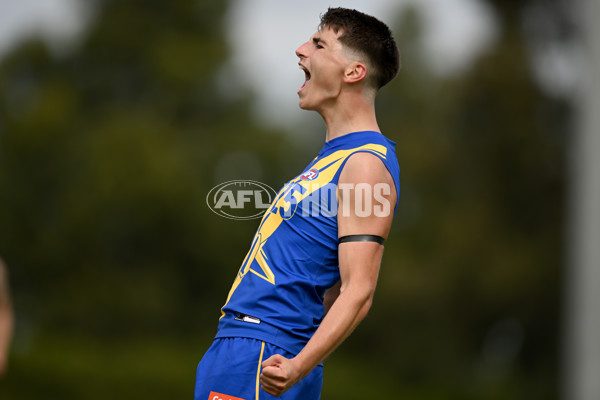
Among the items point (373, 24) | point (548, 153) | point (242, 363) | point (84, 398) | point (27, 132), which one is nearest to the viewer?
point (242, 363)

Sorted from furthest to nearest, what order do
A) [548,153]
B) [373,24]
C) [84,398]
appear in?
[548,153]
[84,398]
[373,24]

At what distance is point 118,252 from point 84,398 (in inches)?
Answer: 291

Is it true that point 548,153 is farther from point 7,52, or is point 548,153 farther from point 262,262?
point 262,262

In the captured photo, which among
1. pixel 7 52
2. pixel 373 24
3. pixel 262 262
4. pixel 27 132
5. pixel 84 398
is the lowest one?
pixel 84 398

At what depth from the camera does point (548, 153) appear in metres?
22.4

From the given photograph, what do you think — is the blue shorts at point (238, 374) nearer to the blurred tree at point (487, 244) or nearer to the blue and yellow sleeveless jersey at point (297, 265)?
the blue and yellow sleeveless jersey at point (297, 265)

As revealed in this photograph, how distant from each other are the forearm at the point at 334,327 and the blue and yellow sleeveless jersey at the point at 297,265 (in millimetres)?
272

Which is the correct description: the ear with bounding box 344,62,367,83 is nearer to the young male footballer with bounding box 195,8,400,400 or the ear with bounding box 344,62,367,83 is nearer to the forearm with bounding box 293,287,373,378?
the young male footballer with bounding box 195,8,400,400

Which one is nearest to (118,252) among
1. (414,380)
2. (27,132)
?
(27,132)

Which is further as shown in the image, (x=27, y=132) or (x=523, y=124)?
(x=27, y=132)

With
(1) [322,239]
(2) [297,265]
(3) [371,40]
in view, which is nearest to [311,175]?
(1) [322,239]

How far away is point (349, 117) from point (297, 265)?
2.30ft

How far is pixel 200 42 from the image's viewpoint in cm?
2586

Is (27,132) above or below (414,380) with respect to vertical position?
above
